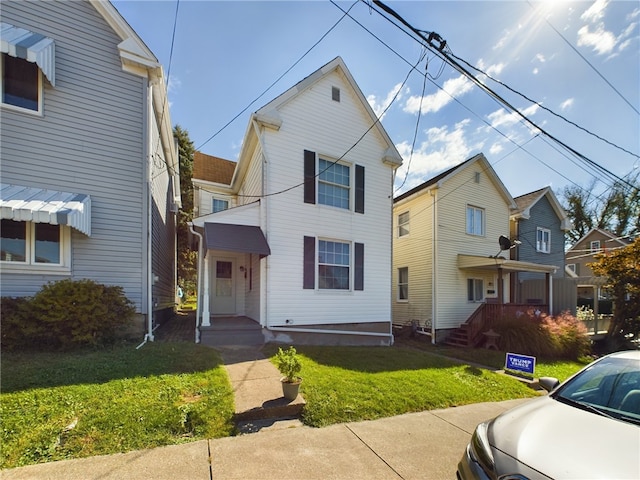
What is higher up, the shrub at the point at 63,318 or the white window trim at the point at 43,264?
the white window trim at the point at 43,264

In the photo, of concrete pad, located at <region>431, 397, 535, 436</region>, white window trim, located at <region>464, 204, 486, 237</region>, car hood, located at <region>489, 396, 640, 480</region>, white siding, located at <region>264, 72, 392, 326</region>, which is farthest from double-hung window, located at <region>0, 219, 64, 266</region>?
white window trim, located at <region>464, 204, 486, 237</region>

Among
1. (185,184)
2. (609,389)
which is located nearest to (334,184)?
(609,389)

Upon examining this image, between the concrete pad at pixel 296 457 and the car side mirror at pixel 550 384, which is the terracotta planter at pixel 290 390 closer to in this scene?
the concrete pad at pixel 296 457

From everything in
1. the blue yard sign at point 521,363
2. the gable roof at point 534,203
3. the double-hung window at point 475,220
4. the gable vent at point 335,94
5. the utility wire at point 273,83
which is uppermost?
the gable vent at point 335,94

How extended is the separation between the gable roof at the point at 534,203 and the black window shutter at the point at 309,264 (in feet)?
40.0

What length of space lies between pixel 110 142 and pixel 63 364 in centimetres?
527

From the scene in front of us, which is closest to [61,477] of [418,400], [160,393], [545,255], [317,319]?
[160,393]

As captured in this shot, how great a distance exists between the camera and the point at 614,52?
6.98 metres

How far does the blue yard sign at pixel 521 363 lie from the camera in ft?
24.8

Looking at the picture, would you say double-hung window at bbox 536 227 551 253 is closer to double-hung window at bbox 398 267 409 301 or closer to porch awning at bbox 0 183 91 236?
double-hung window at bbox 398 267 409 301

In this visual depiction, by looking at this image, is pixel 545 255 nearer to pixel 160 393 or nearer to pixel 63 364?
pixel 160 393

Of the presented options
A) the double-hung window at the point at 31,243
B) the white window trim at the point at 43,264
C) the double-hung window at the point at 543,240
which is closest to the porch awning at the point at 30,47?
the double-hung window at the point at 31,243

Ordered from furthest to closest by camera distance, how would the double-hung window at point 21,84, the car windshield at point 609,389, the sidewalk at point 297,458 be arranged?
1. the double-hung window at point 21,84
2. the sidewalk at point 297,458
3. the car windshield at point 609,389

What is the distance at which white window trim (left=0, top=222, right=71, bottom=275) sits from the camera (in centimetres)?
683
